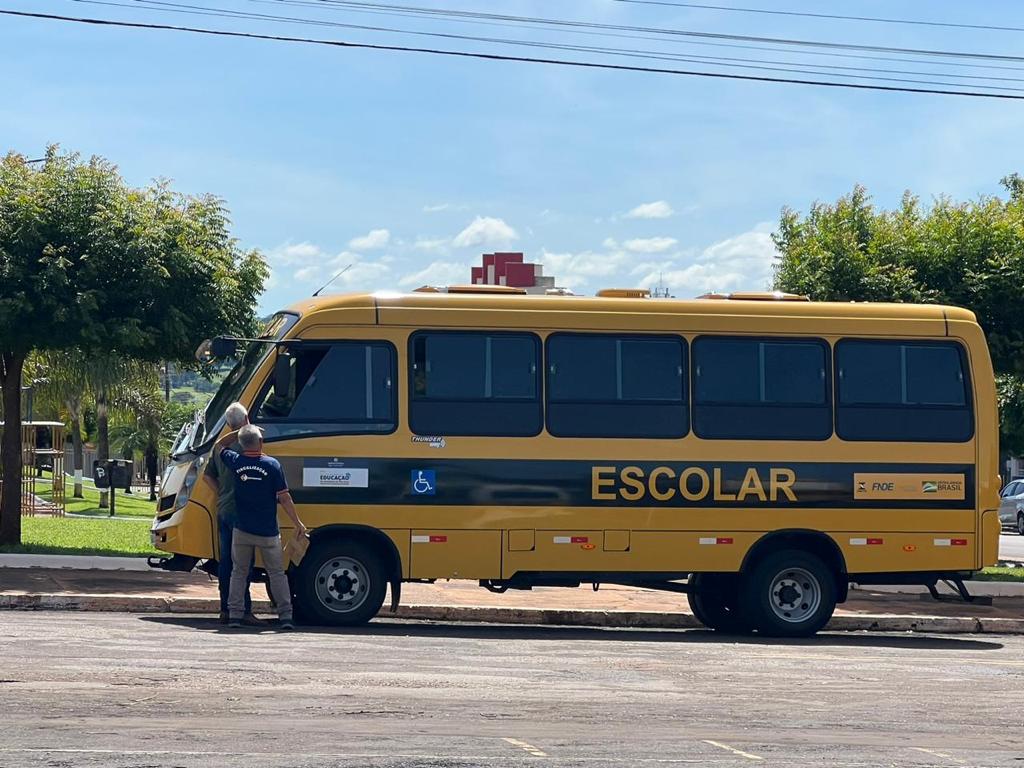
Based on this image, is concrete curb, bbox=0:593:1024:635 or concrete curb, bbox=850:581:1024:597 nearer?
concrete curb, bbox=0:593:1024:635

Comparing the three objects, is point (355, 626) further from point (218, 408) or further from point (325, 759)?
point (325, 759)

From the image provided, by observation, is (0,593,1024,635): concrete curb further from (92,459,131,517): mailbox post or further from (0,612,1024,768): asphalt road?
(92,459,131,517): mailbox post

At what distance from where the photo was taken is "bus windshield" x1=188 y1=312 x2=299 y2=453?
567 inches

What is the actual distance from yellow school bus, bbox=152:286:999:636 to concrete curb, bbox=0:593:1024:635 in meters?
1.00

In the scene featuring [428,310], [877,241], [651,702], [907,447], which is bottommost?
[651,702]

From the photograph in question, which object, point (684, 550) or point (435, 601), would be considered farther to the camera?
point (435, 601)

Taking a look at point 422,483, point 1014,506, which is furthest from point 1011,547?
point 422,483

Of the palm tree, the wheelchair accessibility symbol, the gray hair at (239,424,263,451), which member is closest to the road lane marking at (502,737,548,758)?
the gray hair at (239,424,263,451)

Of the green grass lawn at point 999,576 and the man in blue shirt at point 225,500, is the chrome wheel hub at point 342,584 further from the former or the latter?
the green grass lawn at point 999,576

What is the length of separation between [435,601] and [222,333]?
20.0 ft

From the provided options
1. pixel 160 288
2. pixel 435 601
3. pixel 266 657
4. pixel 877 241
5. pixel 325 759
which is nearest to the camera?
pixel 325 759

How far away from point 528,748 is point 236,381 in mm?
7433

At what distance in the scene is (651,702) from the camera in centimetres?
984

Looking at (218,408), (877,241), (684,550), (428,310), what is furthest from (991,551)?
(877,241)
